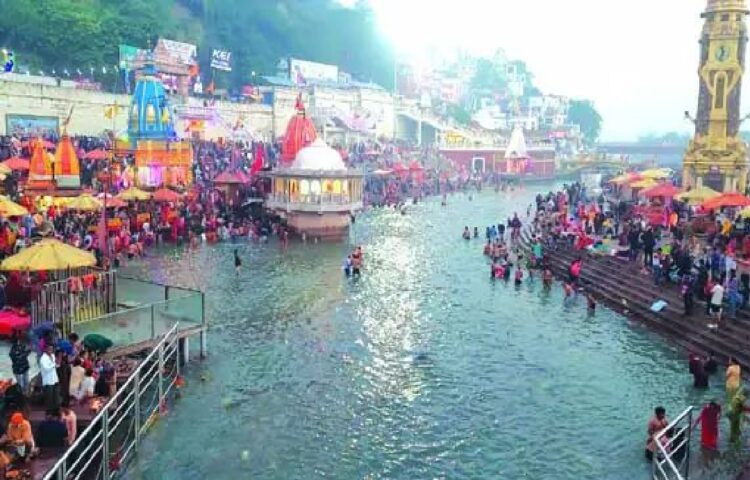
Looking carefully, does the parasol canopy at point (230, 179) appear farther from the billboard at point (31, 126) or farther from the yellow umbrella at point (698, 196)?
the yellow umbrella at point (698, 196)

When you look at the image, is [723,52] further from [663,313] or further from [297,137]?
[297,137]

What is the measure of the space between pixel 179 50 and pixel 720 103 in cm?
3665

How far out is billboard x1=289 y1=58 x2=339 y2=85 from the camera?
74.3 metres

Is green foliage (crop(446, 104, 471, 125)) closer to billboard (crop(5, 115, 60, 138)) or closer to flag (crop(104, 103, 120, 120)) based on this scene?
flag (crop(104, 103, 120, 120))

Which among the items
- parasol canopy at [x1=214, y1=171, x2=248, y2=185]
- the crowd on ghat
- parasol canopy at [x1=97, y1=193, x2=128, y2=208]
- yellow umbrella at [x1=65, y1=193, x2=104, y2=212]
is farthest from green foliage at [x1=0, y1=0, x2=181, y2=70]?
the crowd on ghat

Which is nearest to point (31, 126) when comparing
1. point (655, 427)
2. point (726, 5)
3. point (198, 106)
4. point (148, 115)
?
point (148, 115)

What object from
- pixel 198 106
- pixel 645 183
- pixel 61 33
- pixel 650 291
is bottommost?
pixel 650 291

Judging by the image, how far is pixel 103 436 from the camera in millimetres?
9398

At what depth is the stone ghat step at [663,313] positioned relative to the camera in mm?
16016

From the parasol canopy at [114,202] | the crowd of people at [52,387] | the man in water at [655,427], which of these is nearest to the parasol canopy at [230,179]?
the parasol canopy at [114,202]

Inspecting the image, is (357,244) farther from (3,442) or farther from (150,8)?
(150,8)

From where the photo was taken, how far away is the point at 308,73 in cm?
7725

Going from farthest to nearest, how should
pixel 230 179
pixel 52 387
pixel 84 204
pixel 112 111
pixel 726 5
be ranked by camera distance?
pixel 112 111
pixel 230 179
pixel 726 5
pixel 84 204
pixel 52 387

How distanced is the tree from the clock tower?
101128mm
